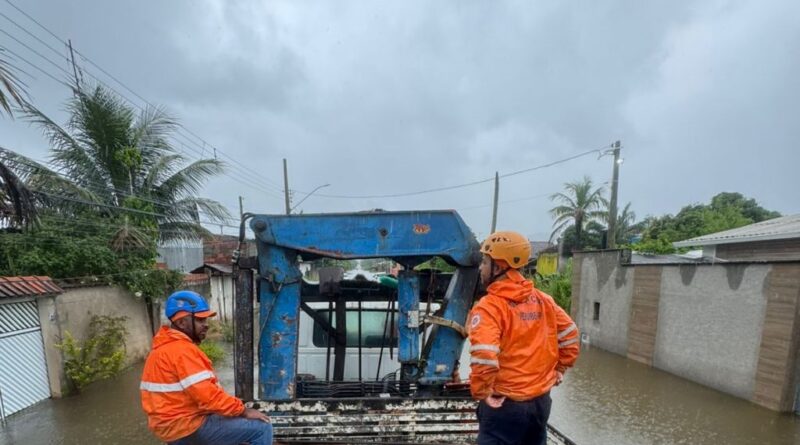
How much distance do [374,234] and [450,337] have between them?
0.98 m

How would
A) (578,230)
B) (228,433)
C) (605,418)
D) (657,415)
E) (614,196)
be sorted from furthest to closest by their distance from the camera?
1. (578,230)
2. (614,196)
3. (657,415)
4. (605,418)
5. (228,433)

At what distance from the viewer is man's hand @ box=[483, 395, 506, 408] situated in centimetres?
202

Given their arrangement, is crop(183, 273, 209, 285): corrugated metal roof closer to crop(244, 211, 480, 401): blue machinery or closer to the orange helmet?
crop(244, 211, 480, 401): blue machinery

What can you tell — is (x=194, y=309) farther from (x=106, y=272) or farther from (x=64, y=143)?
(x=64, y=143)

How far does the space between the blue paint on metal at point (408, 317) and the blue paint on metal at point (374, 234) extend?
0.28m

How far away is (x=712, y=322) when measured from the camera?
7.70 meters

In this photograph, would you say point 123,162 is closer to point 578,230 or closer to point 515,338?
point 515,338

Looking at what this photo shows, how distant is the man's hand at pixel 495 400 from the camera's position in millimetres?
2020

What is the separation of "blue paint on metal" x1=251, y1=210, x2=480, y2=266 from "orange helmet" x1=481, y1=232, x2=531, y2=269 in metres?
0.80

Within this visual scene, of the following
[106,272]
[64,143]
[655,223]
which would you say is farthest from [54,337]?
[655,223]

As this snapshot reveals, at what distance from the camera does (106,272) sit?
27.7ft

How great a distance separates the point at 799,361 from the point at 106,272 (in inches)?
486

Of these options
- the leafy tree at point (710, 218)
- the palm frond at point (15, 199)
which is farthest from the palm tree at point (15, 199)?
the leafy tree at point (710, 218)

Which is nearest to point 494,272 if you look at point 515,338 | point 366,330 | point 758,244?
point 515,338
